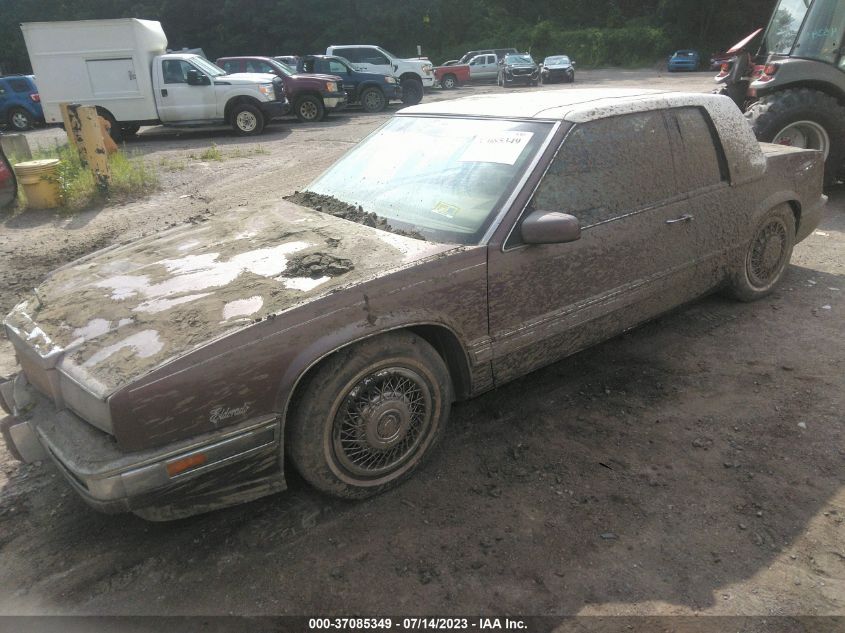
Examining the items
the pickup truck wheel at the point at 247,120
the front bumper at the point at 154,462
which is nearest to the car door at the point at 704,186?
the front bumper at the point at 154,462

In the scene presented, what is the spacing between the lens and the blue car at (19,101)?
18969 mm

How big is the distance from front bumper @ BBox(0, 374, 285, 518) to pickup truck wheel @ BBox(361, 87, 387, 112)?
58.8 feet

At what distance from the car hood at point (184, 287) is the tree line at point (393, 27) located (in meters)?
40.7

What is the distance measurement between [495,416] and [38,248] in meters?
5.84

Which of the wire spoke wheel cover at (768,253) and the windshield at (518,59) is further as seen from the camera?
the windshield at (518,59)

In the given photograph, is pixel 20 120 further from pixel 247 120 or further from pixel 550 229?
pixel 550 229

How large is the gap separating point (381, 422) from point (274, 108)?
13673mm

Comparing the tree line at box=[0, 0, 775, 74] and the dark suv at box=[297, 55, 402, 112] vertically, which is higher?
the tree line at box=[0, 0, 775, 74]

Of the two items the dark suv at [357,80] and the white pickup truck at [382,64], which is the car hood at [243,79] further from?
the white pickup truck at [382,64]

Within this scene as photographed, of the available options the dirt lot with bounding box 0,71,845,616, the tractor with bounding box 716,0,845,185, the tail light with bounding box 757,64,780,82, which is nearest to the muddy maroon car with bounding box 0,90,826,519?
the dirt lot with bounding box 0,71,845,616

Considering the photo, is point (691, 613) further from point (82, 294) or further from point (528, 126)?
point (82, 294)

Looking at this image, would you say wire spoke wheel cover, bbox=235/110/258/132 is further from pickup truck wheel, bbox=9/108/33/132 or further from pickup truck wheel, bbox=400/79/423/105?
pickup truck wheel, bbox=9/108/33/132

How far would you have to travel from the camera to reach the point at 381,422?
8.79ft

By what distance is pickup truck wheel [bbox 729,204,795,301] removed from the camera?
171 inches
